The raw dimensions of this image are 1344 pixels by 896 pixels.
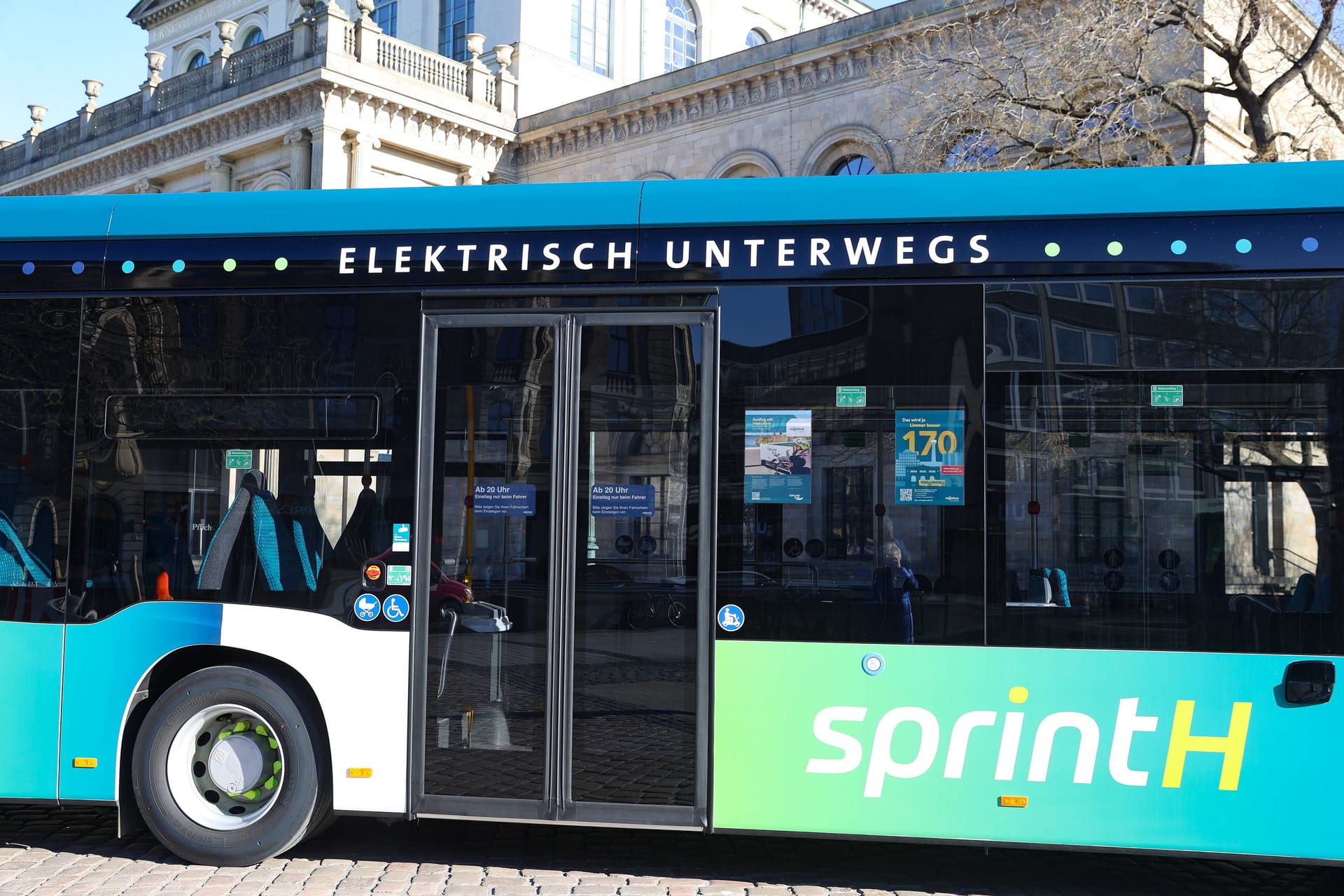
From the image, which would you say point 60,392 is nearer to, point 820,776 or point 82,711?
point 82,711

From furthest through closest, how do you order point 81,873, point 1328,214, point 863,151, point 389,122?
point 389,122 → point 863,151 → point 81,873 → point 1328,214

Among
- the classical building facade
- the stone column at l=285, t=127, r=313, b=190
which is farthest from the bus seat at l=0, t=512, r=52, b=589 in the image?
the stone column at l=285, t=127, r=313, b=190

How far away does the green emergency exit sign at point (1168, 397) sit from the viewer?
4.71 metres

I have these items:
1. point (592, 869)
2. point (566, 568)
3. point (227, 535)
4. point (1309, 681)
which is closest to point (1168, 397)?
point (1309, 681)

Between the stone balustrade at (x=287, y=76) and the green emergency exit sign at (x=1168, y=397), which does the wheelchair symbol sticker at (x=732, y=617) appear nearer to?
the green emergency exit sign at (x=1168, y=397)

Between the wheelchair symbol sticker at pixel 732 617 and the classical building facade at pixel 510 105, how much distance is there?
1777 cm

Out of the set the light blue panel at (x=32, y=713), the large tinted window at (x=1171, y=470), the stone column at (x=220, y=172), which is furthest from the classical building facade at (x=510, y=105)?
the light blue panel at (x=32, y=713)

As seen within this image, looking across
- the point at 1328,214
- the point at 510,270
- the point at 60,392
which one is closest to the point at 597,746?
the point at 510,270

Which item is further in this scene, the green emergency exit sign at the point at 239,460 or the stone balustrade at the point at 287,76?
the stone balustrade at the point at 287,76

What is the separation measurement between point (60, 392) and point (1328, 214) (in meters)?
5.56

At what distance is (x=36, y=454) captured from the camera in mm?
5438

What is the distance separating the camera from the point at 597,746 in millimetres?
5004

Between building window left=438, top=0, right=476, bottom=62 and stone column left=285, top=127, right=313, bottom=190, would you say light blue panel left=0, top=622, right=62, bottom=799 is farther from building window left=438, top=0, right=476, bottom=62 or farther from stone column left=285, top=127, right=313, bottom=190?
building window left=438, top=0, right=476, bottom=62

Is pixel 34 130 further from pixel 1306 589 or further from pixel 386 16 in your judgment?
pixel 1306 589
